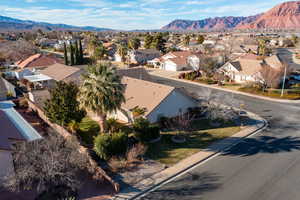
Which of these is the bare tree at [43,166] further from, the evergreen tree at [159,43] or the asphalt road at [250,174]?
the evergreen tree at [159,43]

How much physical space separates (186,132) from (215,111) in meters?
5.35

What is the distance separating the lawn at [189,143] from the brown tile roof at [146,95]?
186 inches

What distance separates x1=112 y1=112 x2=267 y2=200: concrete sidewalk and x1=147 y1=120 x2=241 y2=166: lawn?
70 cm

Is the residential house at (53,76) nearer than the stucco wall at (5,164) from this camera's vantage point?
No

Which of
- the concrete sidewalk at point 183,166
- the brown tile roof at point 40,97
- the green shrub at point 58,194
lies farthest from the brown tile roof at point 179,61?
the green shrub at point 58,194

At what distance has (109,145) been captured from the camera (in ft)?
66.6

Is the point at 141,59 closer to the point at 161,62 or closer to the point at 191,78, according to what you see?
the point at 161,62

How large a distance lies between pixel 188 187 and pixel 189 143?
7.48 m

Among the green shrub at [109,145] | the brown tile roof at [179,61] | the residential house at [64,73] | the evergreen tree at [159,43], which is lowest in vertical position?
the green shrub at [109,145]

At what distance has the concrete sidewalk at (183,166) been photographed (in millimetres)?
16234

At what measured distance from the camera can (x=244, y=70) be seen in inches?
2062

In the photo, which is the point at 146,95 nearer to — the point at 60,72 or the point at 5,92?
the point at 5,92

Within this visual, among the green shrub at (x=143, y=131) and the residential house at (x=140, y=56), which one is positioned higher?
the residential house at (x=140, y=56)

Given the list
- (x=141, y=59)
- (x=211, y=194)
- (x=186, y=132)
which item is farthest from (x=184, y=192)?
(x=141, y=59)
